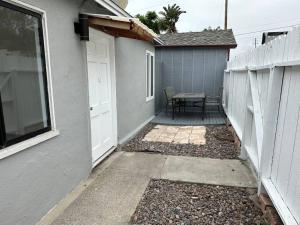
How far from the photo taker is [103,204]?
296 cm

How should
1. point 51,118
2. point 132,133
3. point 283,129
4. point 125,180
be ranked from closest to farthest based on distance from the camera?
point 283,129 → point 51,118 → point 125,180 → point 132,133

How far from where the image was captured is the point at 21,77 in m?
2.35

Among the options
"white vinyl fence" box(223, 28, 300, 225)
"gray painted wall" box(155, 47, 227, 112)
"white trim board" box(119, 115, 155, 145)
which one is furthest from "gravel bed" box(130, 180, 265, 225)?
"gray painted wall" box(155, 47, 227, 112)

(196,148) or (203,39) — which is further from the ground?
(203,39)

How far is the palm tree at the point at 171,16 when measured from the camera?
24.3m

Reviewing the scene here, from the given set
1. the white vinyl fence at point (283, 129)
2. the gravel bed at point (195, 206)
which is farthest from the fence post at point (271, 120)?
the gravel bed at point (195, 206)

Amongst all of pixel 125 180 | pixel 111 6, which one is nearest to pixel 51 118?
pixel 125 180

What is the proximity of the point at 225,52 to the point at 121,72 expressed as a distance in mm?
5562

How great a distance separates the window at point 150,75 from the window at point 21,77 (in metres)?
5.32

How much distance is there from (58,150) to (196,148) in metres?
3.16

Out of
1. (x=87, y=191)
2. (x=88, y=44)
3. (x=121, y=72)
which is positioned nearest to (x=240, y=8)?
(x=121, y=72)

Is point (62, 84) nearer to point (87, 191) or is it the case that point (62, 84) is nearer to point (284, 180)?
point (87, 191)

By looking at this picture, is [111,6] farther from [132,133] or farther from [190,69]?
[190,69]

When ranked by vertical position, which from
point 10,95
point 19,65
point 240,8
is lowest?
point 10,95
